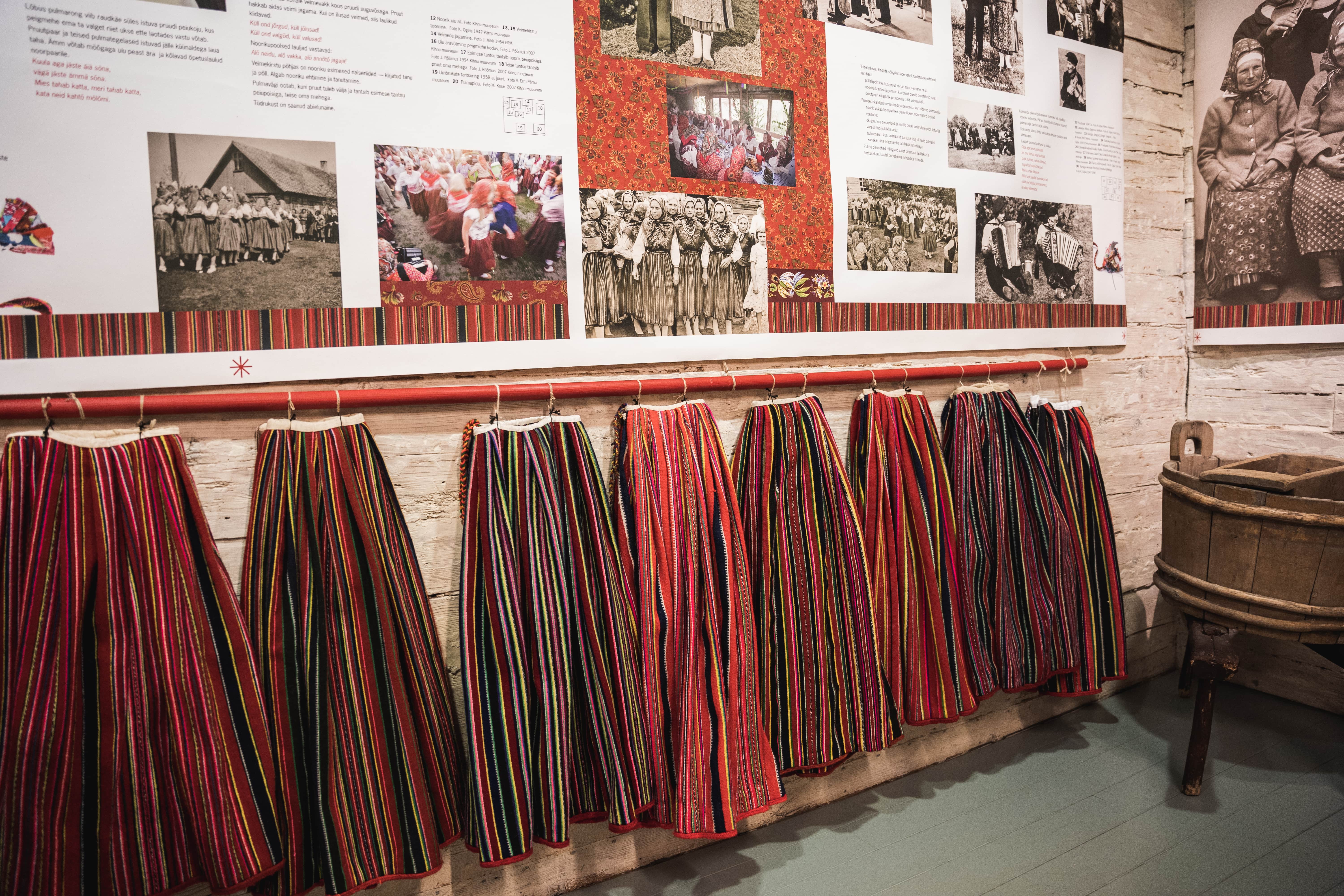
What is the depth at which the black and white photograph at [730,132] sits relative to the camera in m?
1.59

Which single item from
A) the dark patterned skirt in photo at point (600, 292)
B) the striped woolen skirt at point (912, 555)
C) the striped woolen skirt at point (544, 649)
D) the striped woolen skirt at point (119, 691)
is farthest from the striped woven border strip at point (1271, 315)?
the striped woolen skirt at point (119, 691)

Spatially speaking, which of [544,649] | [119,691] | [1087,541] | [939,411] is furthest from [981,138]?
[119,691]

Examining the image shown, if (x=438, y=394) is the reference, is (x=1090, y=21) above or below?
above

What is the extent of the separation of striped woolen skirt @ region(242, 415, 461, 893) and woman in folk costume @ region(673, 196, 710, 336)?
688 millimetres

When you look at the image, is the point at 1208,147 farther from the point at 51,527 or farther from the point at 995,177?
the point at 51,527

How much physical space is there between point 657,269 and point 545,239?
24cm

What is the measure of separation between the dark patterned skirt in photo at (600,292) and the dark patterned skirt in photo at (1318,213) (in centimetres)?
199

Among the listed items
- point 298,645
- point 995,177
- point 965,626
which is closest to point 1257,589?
point 965,626

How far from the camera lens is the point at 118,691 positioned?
3.60 feet

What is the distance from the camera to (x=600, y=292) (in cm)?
153

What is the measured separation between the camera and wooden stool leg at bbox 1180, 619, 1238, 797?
1.75 m

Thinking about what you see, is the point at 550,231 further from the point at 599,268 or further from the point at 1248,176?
the point at 1248,176

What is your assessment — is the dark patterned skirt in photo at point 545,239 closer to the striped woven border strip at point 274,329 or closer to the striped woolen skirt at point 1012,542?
the striped woven border strip at point 274,329

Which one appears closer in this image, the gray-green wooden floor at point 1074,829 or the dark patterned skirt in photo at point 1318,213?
the gray-green wooden floor at point 1074,829
